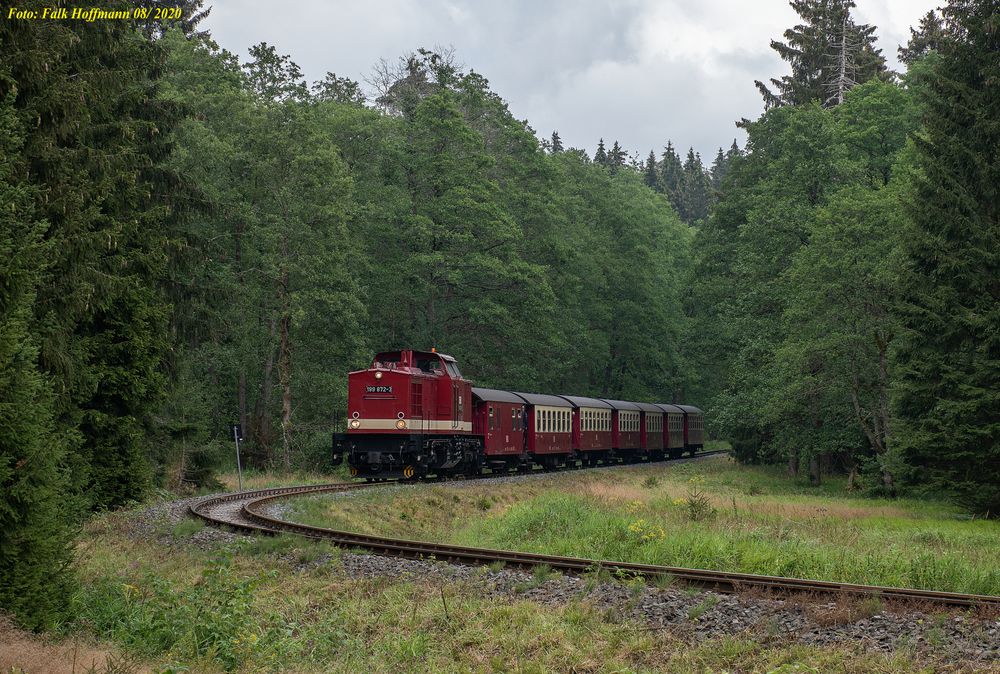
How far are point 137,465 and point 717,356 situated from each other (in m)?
37.9

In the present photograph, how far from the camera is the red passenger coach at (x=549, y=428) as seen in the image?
127 ft

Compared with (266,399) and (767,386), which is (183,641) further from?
(767,386)

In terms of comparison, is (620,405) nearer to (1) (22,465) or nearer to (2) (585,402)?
(2) (585,402)

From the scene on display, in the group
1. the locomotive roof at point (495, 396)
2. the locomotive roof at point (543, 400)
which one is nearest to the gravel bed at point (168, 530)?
the locomotive roof at point (495, 396)

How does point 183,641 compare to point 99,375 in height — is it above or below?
below

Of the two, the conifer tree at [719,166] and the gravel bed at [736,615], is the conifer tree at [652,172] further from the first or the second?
the gravel bed at [736,615]

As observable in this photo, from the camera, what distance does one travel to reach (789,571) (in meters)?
14.8

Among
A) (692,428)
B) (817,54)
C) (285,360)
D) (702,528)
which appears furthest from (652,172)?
(702,528)

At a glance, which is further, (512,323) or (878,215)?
(512,323)

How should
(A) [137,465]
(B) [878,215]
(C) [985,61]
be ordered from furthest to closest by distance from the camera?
(B) [878,215], (C) [985,61], (A) [137,465]

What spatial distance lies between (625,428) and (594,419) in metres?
4.18

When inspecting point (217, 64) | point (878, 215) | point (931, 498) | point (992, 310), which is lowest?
point (931, 498)

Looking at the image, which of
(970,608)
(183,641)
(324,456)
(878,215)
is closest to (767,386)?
(878,215)

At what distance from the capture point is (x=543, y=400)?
39.9 m
